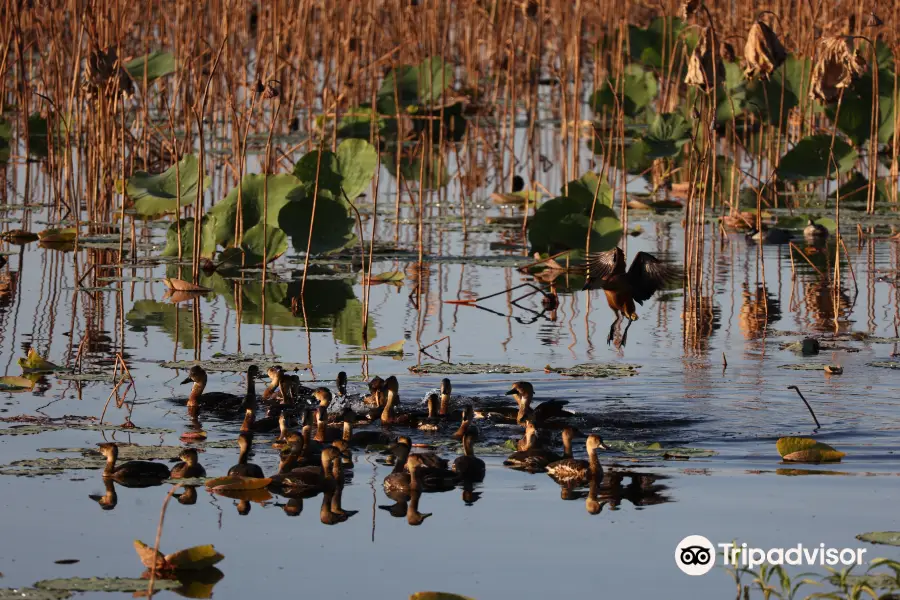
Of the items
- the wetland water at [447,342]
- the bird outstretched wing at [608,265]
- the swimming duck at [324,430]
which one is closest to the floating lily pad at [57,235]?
the wetland water at [447,342]

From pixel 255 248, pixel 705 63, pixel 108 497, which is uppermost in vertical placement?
pixel 705 63

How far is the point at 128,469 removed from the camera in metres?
5.28

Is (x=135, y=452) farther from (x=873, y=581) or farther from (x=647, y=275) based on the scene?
(x=647, y=275)

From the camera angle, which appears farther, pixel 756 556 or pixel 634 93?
pixel 634 93

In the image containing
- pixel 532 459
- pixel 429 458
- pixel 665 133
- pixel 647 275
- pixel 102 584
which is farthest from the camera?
pixel 665 133

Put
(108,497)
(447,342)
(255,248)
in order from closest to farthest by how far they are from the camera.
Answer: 1. (108,497)
2. (447,342)
3. (255,248)

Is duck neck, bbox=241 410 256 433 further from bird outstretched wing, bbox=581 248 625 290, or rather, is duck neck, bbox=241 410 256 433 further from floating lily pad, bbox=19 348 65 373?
bird outstretched wing, bbox=581 248 625 290

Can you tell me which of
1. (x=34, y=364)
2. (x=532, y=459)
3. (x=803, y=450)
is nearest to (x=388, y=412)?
(x=532, y=459)

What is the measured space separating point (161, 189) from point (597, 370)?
4.34 meters

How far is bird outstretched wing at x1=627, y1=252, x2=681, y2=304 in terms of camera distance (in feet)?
25.4

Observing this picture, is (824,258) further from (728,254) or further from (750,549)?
(750,549)

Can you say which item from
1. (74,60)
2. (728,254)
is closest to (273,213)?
(74,60)

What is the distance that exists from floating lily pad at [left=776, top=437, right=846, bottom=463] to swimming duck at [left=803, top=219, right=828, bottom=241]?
617 cm

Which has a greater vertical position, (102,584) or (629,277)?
(629,277)
